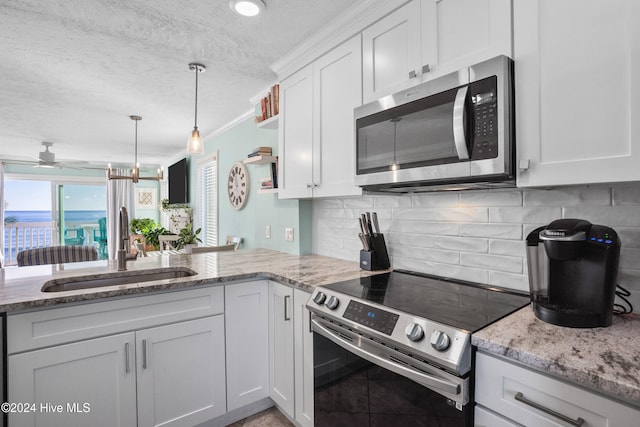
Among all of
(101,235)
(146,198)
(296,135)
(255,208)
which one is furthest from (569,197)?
(101,235)

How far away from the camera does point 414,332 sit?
1.05m

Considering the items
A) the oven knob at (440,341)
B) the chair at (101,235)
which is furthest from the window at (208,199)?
the oven knob at (440,341)

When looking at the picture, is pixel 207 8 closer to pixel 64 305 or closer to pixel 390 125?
pixel 390 125

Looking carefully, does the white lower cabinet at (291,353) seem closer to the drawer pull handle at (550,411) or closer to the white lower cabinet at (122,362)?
the white lower cabinet at (122,362)

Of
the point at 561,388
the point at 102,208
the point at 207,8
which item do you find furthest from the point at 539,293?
the point at 102,208

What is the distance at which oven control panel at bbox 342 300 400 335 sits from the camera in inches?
45.1

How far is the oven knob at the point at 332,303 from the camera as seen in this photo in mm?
1367

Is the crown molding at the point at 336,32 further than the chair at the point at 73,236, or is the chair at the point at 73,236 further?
the chair at the point at 73,236

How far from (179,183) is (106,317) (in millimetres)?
4623

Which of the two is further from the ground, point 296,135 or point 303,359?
point 296,135

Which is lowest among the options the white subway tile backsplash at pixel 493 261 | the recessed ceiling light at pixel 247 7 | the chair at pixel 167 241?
the chair at pixel 167 241

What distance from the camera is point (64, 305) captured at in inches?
54.0

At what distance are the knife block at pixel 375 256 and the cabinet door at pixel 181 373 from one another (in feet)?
2.79

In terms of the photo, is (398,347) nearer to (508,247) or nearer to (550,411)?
(550,411)
